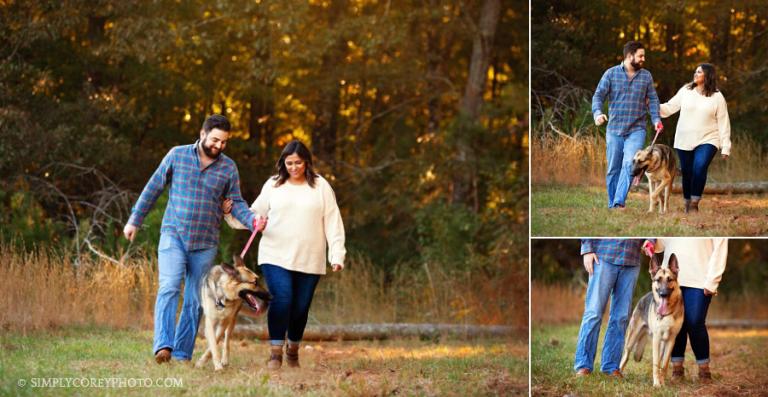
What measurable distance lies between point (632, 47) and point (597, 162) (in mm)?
705

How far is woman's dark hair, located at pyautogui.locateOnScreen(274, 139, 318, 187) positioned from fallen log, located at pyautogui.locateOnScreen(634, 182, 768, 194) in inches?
86.3

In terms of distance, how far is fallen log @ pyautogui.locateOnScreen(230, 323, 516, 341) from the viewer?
12155 mm

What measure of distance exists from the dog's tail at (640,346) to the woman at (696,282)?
19 cm

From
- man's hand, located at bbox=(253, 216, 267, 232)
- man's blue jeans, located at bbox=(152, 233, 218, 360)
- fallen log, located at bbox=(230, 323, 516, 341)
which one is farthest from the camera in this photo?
fallen log, located at bbox=(230, 323, 516, 341)

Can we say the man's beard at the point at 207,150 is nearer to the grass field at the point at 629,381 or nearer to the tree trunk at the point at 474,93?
the grass field at the point at 629,381

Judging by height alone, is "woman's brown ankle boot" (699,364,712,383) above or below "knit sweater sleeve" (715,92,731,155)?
below

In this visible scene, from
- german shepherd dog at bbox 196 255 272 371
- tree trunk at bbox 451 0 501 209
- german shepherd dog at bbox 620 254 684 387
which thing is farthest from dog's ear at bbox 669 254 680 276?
tree trunk at bbox 451 0 501 209

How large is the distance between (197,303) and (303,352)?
3.21 m

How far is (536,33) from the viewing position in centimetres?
678

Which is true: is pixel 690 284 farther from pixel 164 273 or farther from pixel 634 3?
pixel 164 273

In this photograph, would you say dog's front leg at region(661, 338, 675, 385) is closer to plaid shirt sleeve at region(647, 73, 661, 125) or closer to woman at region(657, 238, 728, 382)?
woman at region(657, 238, 728, 382)

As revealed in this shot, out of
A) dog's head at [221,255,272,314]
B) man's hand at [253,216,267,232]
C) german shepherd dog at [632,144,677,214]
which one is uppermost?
A: german shepherd dog at [632,144,677,214]

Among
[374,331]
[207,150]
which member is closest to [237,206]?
[207,150]

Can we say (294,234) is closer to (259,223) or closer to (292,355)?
(259,223)
